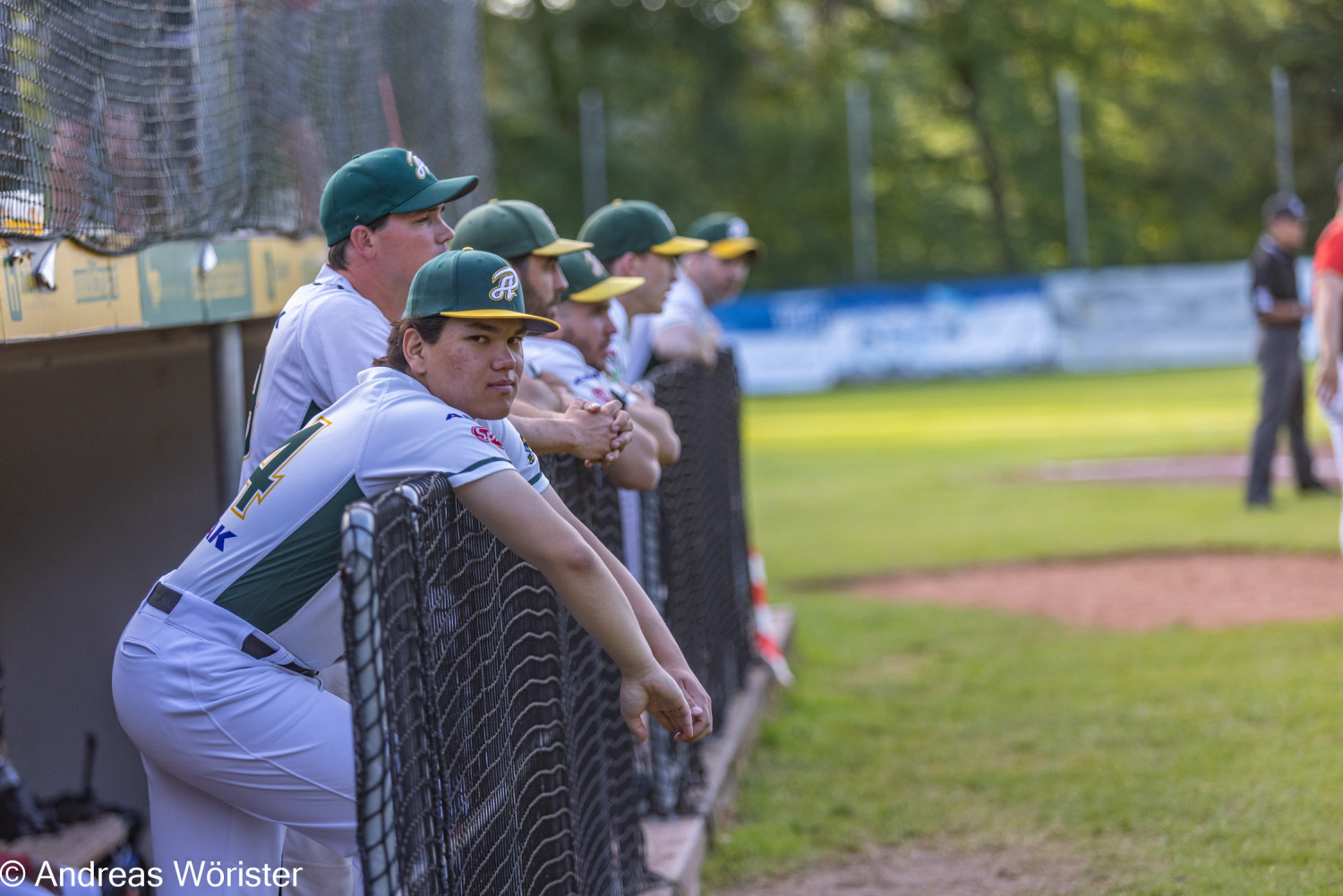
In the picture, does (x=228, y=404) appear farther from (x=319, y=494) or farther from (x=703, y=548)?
(x=319, y=494)

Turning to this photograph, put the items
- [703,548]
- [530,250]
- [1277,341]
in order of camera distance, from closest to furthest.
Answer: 1. [530,250]
2. [703,548]
3. [1277,341]

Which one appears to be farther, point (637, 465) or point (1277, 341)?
point (1277, 341)

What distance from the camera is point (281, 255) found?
19.2ft

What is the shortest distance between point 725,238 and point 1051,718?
8.85ft

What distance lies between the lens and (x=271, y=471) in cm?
293

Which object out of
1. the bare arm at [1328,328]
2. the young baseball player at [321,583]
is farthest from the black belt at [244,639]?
the bare arm at [1328,328]

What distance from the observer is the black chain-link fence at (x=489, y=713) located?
2338 mm

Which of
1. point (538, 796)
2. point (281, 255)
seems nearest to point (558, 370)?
point (538, 796)

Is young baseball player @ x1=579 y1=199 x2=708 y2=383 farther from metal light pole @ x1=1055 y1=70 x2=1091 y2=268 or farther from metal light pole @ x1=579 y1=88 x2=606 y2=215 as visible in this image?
metal light pole @ x1=579 y1=88 x2=606 y2=215

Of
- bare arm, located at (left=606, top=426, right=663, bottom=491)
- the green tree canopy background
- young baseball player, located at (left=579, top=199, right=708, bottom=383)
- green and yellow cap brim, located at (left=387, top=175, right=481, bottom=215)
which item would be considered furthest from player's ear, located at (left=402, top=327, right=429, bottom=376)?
the green tree canopy background

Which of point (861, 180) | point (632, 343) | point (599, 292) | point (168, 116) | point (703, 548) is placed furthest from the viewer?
point (861, 180)

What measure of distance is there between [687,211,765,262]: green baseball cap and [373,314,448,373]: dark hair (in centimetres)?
391

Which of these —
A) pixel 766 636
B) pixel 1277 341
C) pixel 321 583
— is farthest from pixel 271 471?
pixel 1277 341

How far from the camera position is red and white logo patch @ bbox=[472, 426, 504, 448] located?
9.45ft
